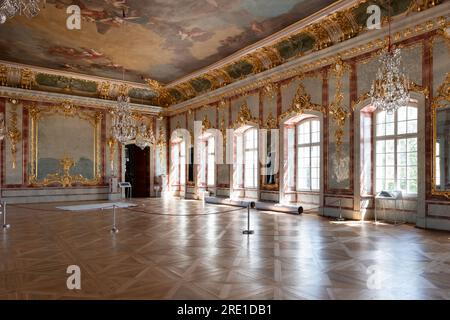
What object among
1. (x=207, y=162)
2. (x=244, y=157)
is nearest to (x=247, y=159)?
(x=244, y=157)

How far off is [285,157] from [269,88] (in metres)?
2.32

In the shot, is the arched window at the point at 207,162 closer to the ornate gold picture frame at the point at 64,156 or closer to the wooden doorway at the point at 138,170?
the wooden doorway at the point at 138,170

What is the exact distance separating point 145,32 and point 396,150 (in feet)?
24.0

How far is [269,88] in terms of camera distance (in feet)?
37.1

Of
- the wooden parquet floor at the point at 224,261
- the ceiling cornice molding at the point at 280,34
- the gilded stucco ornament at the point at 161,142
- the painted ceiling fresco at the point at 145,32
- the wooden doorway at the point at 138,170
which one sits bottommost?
the wooden parquet floor at the point at 224,261

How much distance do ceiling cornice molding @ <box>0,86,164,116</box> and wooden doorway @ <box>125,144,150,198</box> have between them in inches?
76.4

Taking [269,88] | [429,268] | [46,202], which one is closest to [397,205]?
[429,268]

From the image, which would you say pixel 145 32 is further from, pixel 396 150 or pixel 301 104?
pixel 396 150

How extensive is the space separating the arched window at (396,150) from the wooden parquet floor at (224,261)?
1467 millimetres

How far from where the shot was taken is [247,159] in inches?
503

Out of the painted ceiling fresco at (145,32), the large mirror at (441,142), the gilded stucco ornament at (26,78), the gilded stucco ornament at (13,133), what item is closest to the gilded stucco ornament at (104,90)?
the painted ceiling fresco at (145,32)

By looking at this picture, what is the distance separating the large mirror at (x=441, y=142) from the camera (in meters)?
6.98

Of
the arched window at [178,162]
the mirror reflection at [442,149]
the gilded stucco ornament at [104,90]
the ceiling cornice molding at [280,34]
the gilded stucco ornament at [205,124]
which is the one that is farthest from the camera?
the arched window at [178,162]
